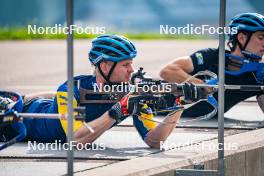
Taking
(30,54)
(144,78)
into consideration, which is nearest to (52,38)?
(30,54)

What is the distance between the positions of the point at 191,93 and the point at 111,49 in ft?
2.20

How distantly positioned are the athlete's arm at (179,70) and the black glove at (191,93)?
5.93ft

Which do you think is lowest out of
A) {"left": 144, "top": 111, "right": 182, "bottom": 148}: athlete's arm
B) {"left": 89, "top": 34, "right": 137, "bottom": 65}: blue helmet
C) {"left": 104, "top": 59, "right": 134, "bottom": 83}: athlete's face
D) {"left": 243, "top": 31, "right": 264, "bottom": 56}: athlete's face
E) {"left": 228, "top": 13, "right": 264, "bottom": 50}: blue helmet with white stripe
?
{"left": 144, "top": 111, "right": 182, "bottom": 148}: athlete's arm

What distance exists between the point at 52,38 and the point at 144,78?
682 inches

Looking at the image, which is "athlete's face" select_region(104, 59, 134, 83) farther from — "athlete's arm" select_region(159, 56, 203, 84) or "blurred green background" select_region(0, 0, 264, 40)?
"blurred green background" select_region(0, 0, 264, 40)

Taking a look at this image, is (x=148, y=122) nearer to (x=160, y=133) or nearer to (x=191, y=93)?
(x=160, y=133)

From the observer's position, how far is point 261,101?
9.97 m

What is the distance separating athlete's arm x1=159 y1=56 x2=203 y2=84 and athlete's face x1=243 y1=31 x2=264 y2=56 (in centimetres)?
58

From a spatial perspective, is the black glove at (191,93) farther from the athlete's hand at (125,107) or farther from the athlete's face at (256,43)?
the athlete's face at (256,43)

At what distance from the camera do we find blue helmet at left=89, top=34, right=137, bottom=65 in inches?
320

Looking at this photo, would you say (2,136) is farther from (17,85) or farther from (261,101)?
(17,85)

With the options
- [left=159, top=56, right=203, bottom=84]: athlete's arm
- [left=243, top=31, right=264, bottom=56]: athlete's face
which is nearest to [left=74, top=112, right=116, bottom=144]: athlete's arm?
[left=159, top=56, right=203, bottom=84]: athlete's arm

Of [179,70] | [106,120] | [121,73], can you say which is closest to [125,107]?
[106,120]

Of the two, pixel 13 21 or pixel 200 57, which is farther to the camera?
pixel 13 21
